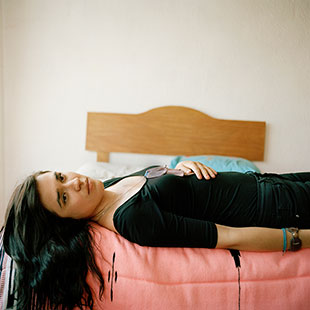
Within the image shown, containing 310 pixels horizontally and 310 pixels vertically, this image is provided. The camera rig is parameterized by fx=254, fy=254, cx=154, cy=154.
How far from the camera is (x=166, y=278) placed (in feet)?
3.17

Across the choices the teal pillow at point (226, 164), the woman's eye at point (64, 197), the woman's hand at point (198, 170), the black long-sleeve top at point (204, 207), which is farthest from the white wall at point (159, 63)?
the woman's eye at point (64, 197)

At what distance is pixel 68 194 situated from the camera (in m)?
1.08

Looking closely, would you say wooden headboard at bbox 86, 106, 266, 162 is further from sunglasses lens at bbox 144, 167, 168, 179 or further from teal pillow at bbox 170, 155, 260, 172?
Answer: sunglasses lens at bbox 144, 167, 168, 179

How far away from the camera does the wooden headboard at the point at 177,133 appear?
2318mm

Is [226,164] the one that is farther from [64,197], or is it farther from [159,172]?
[64,197]

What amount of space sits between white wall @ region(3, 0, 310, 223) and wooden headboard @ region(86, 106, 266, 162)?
95mm

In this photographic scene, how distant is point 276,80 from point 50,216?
2197 mm

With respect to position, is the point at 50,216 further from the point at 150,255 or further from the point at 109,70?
the point at 109,70

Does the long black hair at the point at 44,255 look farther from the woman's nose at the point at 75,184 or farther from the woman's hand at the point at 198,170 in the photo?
the woman's hand at the point at 198,170

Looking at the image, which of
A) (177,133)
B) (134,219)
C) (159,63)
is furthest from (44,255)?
(159,63)

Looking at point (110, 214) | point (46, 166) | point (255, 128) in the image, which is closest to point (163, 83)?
point (255, 128)

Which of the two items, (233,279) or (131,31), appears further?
(131,31)

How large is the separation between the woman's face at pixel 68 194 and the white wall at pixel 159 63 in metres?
1.36

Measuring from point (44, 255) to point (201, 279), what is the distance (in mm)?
608
